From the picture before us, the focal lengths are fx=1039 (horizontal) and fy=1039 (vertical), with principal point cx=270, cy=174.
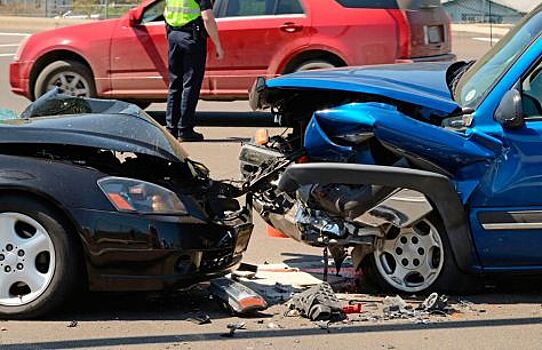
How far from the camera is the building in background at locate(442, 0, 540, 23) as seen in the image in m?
27.4

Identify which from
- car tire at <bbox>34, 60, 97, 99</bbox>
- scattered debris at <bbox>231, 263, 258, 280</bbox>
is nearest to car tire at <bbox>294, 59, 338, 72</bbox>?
car tire at <bbox>34, 60, 97, 99</bbox>

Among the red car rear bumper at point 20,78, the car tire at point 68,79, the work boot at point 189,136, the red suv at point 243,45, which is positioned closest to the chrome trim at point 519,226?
the work boot at point 189,136

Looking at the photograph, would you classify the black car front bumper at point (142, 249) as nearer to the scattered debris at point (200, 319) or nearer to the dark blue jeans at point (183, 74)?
the scattered debris at point (200, 319)

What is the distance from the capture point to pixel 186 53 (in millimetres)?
11094

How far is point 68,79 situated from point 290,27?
2.84 m

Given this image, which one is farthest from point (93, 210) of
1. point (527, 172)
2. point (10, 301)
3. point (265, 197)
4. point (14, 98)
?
point (14, 98)

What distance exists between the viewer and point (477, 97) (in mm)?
5906

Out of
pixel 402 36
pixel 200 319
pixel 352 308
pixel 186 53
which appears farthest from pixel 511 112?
pixel 402 36

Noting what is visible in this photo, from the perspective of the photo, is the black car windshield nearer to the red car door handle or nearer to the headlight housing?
the headlight housing

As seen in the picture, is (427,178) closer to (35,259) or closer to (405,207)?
(405,207)

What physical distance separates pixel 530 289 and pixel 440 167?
41.9 inches

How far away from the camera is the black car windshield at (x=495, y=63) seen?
5.93 meters

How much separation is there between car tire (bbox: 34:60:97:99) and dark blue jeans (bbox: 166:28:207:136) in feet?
5.22

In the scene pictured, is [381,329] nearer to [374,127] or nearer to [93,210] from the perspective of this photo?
[374,127]
